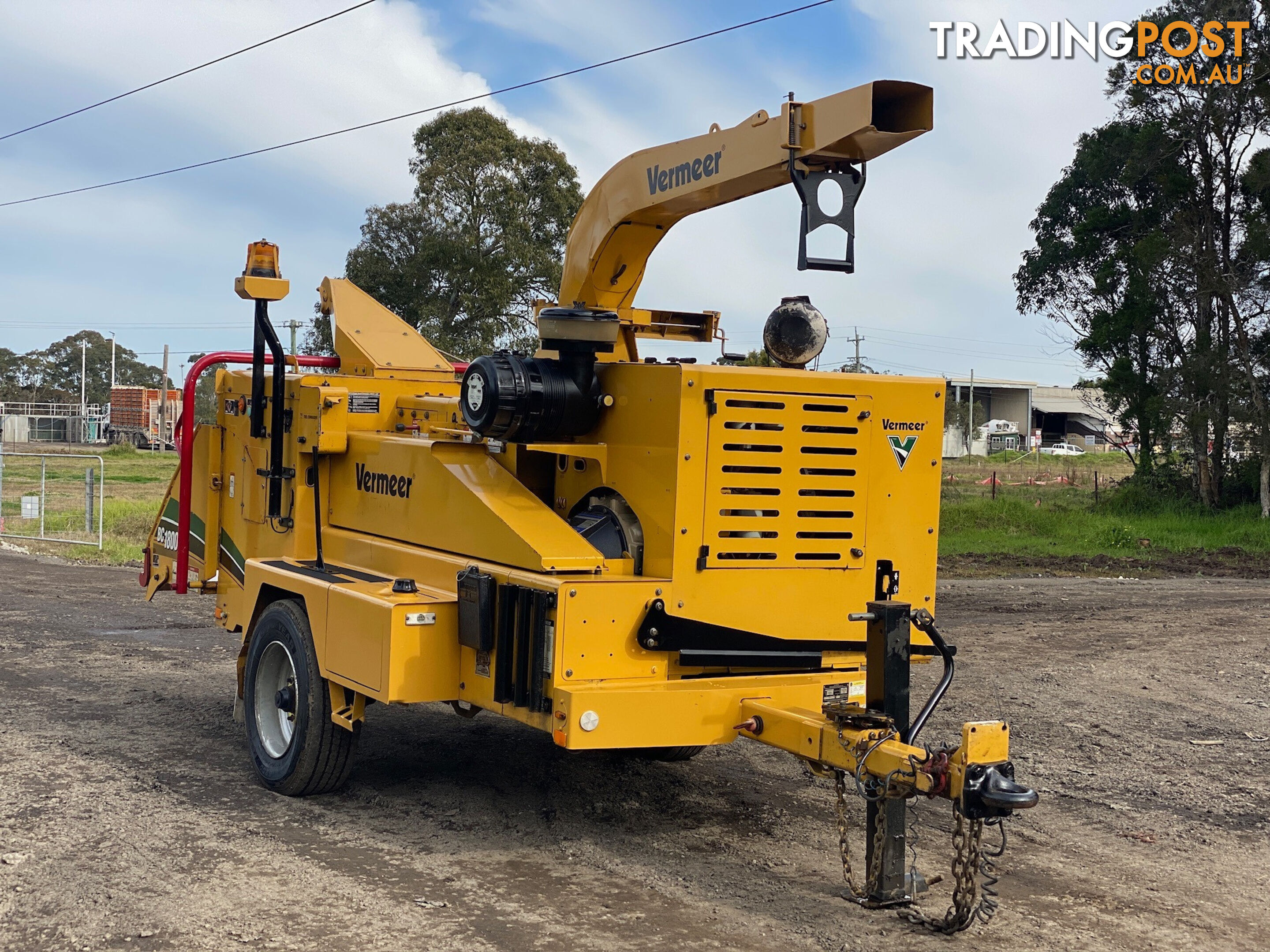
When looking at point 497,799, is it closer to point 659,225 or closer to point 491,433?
point 491,433

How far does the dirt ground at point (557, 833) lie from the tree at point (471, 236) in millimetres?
18169

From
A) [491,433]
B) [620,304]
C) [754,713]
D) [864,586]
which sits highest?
[620,304]

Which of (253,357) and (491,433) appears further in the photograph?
(253,357)

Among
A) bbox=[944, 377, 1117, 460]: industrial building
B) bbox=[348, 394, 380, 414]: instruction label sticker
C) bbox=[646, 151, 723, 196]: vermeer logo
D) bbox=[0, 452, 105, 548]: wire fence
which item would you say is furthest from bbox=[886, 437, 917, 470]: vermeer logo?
bbox=[944, 377, 1117, 460]: industrial building

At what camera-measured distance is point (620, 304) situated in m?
7.20

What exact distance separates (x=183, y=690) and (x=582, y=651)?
5121 millimetres

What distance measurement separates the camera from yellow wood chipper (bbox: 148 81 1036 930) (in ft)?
17.4

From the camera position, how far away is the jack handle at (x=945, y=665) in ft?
15.9

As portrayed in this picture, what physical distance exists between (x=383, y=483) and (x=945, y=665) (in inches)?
125

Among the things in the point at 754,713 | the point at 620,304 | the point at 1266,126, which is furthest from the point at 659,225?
the point at 1266,126

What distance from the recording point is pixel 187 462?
8617mm

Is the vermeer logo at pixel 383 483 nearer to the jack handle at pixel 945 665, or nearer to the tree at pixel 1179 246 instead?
the jack handle at pixel 945 665

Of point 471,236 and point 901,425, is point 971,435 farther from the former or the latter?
point 901,425

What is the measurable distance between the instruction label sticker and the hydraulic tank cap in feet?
8.23
